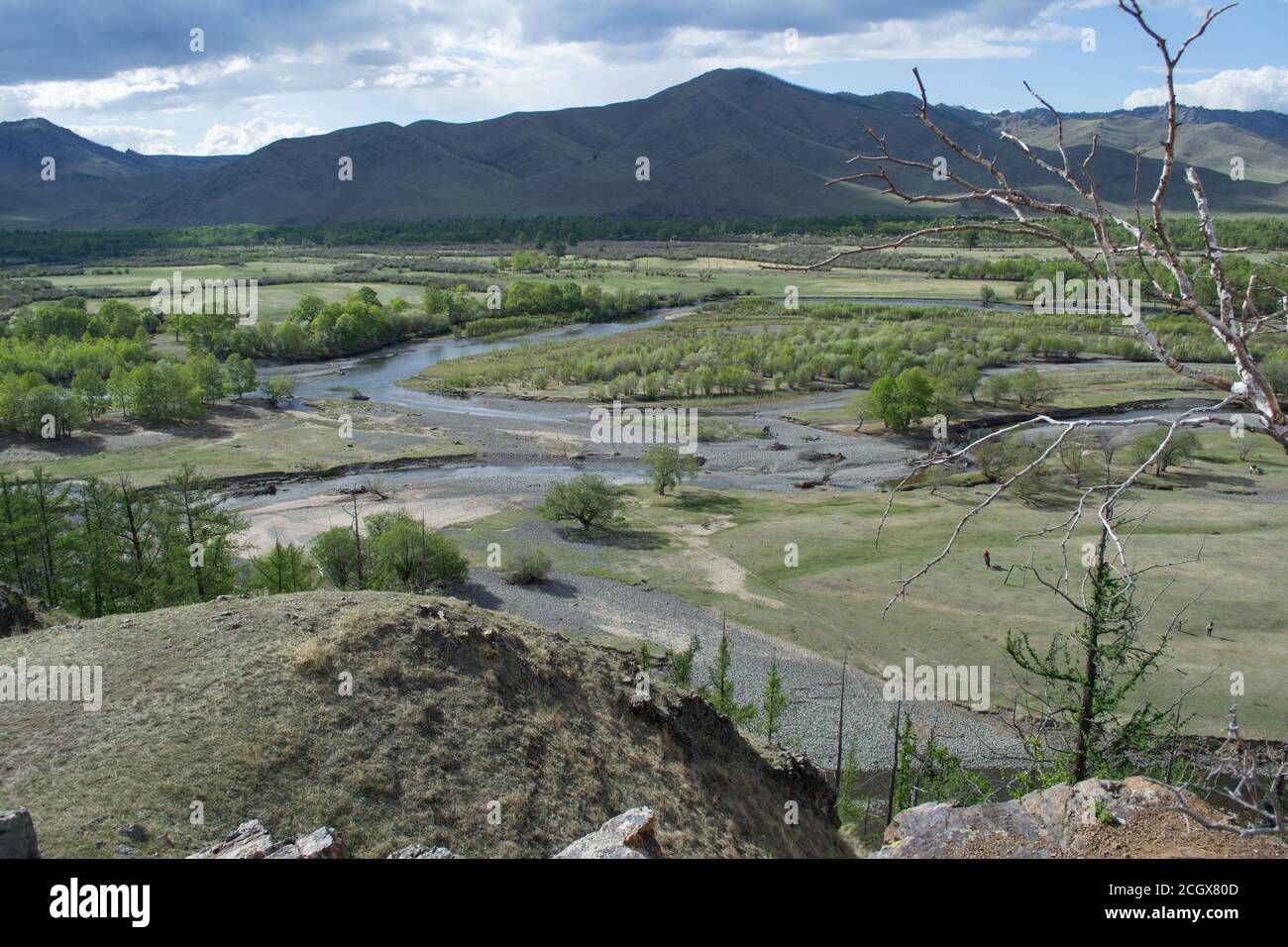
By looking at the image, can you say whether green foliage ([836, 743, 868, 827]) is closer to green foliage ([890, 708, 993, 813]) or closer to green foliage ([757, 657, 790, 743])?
green foliage ([890, 708, 993, 813])

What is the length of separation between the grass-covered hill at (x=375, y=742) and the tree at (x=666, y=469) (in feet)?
111

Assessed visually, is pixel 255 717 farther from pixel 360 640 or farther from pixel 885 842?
pixel 885 842

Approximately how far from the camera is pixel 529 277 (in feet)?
Answer: 513

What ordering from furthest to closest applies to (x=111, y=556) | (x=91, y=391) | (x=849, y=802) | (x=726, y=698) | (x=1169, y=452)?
(x=91, y=391) → (x=1169, y=452) → (x=111, y=556) → (x=726, y=698) → (x=849, y=802)

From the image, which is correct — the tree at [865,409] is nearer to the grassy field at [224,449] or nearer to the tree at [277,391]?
the grassy field at [224,449]

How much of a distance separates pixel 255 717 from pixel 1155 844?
40.3 ft

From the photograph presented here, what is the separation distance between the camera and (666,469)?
174ft

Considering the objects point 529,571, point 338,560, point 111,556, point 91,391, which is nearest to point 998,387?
point 529,571

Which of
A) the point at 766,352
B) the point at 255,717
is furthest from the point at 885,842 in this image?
the point at 766,352

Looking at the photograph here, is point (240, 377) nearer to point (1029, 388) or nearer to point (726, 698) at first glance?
point (1029, 388)

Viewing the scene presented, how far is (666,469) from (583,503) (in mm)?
8178

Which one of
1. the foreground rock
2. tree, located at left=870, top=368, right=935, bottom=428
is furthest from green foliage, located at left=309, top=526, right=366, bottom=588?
tree, located at left=870, top=368, right=935, bottom=428

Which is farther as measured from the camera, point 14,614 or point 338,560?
point 338,560
